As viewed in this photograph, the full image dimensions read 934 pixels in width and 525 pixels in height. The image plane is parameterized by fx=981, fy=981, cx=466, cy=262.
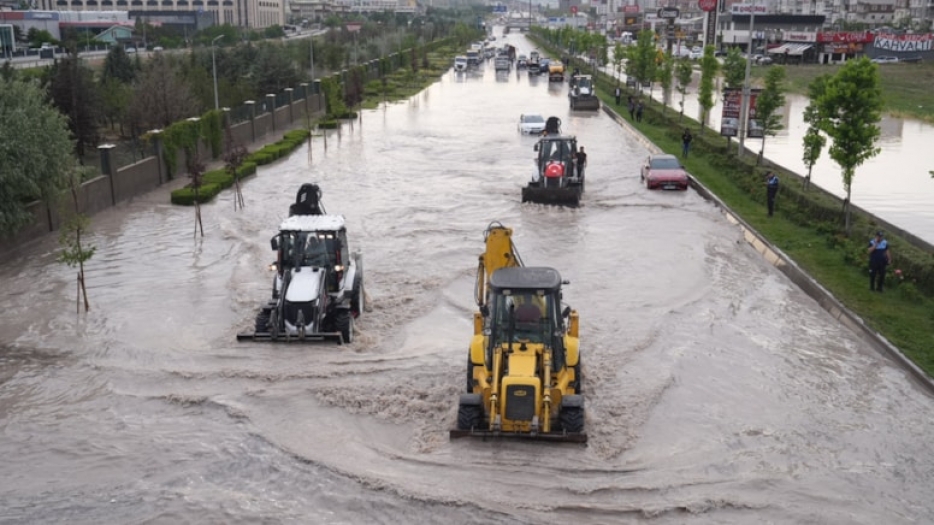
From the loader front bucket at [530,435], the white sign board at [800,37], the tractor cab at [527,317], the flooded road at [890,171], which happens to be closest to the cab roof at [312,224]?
the tractor cab at [527,317]

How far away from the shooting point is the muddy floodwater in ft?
37.2

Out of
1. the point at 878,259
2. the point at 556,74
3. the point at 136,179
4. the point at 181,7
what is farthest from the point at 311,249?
the point at 181,7

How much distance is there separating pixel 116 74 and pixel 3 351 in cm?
4607

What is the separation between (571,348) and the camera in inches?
512

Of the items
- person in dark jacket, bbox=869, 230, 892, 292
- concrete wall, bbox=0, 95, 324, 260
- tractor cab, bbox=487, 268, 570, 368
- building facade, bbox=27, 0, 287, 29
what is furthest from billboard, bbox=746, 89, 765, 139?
building facade, bbox=27, 0, 287, 29

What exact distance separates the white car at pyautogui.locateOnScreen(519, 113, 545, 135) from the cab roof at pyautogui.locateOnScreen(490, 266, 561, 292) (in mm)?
33503

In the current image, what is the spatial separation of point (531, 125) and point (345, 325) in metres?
31.8

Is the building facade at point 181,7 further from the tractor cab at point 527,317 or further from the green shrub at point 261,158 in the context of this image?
the tractor cab at point 527,317

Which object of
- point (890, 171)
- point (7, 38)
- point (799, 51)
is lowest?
point (890, 171)

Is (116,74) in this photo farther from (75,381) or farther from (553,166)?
(75,381)

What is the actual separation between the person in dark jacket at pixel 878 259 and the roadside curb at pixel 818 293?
0.95m

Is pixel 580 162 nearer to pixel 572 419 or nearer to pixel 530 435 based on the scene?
pixel 572 419

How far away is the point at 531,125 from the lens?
153ft

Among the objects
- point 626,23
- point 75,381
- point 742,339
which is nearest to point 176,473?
point 75,381
